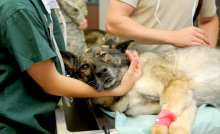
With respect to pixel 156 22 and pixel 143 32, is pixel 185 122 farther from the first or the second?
pixel 156 22

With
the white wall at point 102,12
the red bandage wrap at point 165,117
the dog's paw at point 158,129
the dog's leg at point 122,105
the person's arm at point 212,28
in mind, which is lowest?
the white wall at point 102,12

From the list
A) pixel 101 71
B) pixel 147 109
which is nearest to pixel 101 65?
pixel 101 71

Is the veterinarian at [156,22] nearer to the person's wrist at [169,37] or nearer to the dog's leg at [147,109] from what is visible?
the person's wrist at [169,37]

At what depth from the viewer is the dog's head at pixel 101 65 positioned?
1.27m

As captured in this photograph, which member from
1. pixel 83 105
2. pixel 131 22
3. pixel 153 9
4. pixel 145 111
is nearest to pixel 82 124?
pixel 83 105

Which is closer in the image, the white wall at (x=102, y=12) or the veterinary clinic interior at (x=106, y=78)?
the veterinary clinic interior at (x=106, y=78)

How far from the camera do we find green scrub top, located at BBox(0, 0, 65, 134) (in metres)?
0.89

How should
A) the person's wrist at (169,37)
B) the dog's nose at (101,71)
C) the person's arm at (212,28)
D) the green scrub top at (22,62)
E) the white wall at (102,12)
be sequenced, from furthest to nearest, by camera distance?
the white wall at (102,12)
the person's arm at (212,28)
the person's wrist at (169,37)
the dog's nose at (101,71)
the green scrub top at (22,62)

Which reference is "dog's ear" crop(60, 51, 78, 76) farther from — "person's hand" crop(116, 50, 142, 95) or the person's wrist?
the person's wrist

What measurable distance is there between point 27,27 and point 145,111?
0.88 metres

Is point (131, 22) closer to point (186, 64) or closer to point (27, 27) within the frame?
point (186, 64)

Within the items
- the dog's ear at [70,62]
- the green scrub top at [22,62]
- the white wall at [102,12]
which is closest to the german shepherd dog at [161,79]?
the dog's ear at [70,62]

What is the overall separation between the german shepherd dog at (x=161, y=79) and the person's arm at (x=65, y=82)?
52mm

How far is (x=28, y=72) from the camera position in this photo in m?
0.97
